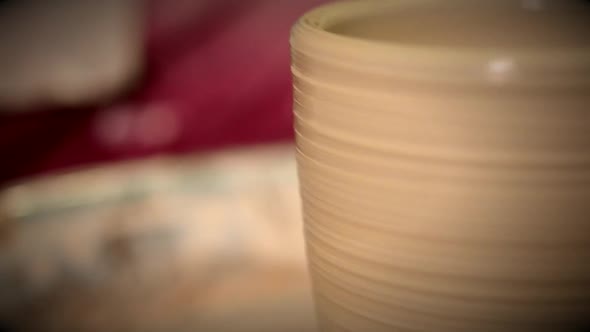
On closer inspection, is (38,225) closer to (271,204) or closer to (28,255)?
(28,255)

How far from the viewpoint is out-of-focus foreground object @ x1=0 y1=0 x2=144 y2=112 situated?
1.78ft

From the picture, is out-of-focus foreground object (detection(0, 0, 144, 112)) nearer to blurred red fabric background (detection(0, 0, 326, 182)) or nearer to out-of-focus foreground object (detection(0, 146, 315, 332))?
blurred red fabric background (detection(0, 0, 326, 182))

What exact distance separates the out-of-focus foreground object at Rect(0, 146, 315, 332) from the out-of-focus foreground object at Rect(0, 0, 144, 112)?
174 mm

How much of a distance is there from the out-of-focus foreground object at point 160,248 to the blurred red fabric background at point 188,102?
0.36 ft

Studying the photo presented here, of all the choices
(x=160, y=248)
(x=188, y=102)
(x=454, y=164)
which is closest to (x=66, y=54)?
(x=188, y=102)

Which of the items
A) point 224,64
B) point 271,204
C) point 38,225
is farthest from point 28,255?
point 224,64

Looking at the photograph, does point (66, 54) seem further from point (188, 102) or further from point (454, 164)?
point (454, 164)

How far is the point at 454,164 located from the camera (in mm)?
177

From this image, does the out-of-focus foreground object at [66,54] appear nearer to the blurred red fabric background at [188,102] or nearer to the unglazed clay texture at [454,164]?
the blurred red fabric background at [188,102]

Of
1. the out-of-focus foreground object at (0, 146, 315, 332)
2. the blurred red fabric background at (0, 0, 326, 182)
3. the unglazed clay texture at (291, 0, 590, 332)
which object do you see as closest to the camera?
the unglazed clay texture at (291, 0, 590, 332)

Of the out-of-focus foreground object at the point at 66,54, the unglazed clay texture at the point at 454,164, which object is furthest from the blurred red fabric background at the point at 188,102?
the unglazed clay texture at the point at 454,164

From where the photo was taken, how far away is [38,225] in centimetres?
35

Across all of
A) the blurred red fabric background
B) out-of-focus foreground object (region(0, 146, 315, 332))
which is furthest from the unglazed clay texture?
the blurred red fabric background

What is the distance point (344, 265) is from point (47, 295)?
0.19 metres
